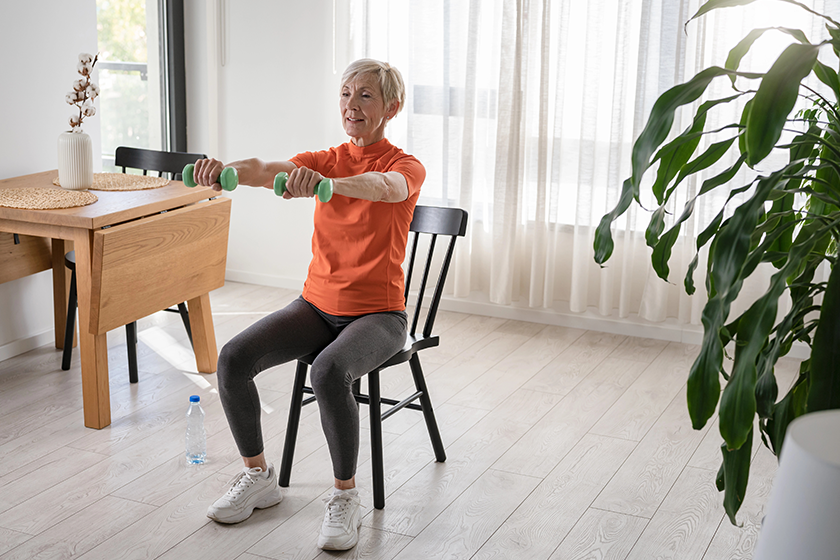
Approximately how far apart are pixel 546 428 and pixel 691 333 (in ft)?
3.98

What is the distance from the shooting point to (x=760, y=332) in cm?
115

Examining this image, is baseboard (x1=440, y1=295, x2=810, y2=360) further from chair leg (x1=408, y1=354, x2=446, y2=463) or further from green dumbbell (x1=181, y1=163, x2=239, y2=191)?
green dumbbell (x1=181, y1=163, x2=239, y2=191)

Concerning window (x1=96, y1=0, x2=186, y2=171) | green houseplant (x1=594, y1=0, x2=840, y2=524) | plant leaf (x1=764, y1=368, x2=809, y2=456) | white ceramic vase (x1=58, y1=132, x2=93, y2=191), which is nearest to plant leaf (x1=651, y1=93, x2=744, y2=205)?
green houseplant (x1=594, y1=0, x2=840, y2=524)

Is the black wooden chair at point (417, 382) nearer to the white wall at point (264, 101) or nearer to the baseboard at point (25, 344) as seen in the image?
the baseboard at point (25, 344)

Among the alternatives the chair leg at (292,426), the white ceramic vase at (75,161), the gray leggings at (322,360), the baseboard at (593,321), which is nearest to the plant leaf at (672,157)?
the gray leggings at (322,360)

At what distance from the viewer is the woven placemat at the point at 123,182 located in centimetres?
290

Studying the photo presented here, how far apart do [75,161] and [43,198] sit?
0.23 metres

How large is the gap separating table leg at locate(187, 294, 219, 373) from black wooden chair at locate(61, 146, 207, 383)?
61 mm

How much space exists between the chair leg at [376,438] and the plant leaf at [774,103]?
3.87 feet

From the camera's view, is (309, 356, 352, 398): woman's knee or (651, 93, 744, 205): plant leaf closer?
(651, 93, 744, 205): plant leaf

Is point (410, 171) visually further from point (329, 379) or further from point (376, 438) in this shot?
point (376, 438)

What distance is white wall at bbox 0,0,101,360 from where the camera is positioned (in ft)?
10.2

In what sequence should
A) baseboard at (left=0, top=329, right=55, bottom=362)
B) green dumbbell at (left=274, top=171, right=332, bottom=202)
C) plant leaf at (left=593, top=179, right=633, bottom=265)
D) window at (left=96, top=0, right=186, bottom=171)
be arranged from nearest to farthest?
plant leaf at (left=593, top=179, right=633, bottom=265) < green dumbbell at (left=274, top=171, right=332, bottom=202) < baseboard at (left=0, top=329, right=55, bottom=362) < window at (left=96, top=0, right=186, bottom=171)

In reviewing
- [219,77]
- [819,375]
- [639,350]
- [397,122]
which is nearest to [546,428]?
[639,350]
